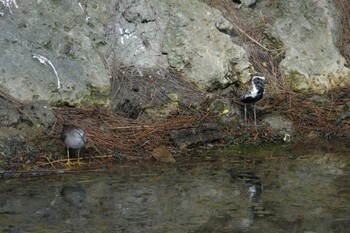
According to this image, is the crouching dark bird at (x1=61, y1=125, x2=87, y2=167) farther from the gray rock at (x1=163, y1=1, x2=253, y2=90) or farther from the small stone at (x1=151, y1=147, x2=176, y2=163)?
the gray rock at (x1=163, y1=1, x2=253, y2=90)

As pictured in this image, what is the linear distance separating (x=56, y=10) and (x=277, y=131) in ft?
11.0

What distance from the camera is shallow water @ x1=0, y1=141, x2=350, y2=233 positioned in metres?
6.34

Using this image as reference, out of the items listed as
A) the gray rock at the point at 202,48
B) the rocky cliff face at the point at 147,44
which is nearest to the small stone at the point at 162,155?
the rocky cliff face at the point at 147,44

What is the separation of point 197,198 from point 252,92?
120 inches

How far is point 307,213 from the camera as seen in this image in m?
6.65

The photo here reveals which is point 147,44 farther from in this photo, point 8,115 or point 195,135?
point 8,115

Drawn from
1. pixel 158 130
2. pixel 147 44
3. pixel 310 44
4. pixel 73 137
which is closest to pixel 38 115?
pixel 73 137

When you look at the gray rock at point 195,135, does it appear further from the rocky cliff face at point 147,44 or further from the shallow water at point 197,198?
the rocky cliff face at point 147,44

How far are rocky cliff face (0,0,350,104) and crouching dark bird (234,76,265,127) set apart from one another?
499 millimetres

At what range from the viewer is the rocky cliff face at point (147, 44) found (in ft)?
30.9

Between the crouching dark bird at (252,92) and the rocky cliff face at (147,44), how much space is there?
1.64 ft

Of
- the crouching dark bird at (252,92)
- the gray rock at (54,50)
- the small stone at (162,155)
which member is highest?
the gray rock at (54,50)

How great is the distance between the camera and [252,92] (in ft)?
32.3

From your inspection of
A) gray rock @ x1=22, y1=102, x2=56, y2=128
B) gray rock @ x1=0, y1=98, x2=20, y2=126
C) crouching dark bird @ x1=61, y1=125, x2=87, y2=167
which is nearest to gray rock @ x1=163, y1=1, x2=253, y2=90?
gray rock @ x1=22, y1=102, x2=56, y2=128
